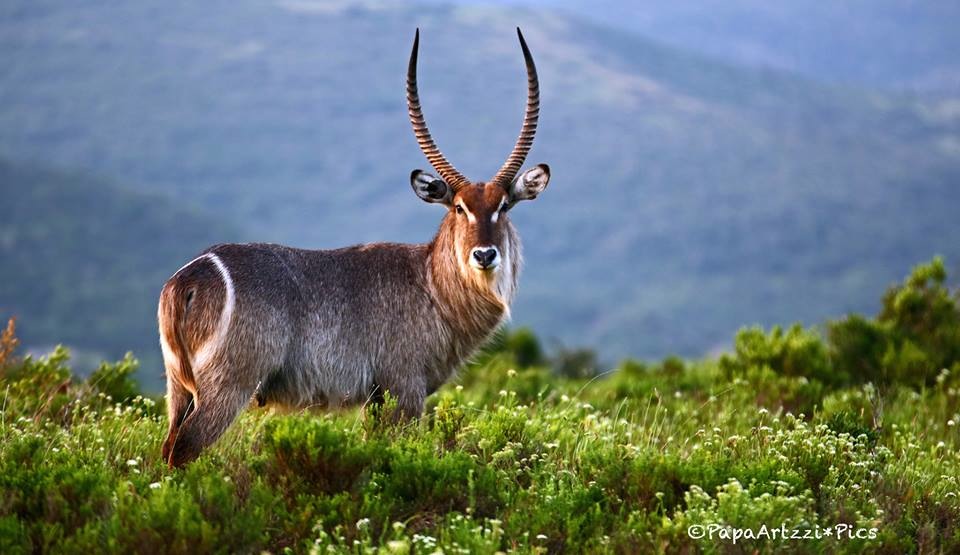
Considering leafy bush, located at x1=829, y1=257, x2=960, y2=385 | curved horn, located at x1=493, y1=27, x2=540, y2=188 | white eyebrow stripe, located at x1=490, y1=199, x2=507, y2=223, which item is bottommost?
leafy bush, located at x1=829, y1=257, x2=960, y2=385

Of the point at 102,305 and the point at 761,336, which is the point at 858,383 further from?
the point at 102,305

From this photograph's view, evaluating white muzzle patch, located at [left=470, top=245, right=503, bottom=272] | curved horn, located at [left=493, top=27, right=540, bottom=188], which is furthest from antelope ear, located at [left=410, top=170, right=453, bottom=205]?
white muzzle patch, located at [left=470, top=245, right=503, bottom=272]

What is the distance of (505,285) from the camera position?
880cm

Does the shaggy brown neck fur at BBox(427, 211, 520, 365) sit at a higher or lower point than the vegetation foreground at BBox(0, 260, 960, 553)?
higher

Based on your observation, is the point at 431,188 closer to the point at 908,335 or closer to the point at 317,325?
the point at 317,325

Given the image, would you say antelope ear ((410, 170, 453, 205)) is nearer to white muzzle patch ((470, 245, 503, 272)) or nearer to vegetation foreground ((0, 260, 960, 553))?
white muzzle patch ((470, 245, 503, 272))

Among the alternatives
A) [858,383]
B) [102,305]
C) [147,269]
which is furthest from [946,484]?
[147,269]

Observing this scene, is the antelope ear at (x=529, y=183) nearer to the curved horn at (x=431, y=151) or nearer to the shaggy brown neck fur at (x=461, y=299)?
the curved horn at (x=431, y=151)

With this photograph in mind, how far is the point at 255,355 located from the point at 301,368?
427 millimetres

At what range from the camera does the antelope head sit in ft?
27.8

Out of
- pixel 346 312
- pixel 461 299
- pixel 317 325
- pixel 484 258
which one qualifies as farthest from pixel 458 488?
pixel 461 299

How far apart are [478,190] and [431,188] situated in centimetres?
35

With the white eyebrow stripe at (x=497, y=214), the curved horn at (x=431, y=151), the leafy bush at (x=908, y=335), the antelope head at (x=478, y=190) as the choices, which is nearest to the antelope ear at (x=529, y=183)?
the antelope head at (x=478, y=190)

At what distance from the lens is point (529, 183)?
8891mm
